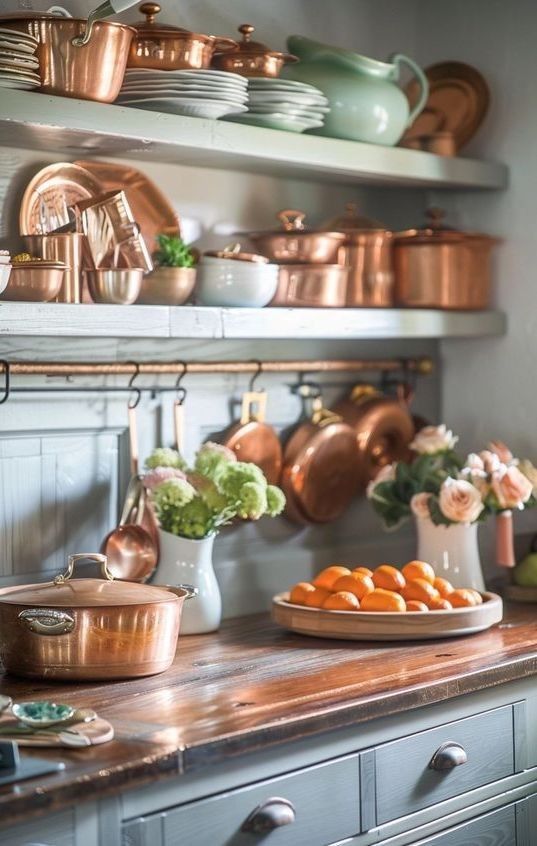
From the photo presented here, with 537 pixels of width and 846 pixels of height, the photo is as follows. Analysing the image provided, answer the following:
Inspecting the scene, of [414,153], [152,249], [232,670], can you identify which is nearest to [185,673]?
[232,670]

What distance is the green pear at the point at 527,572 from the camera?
3.03 meters

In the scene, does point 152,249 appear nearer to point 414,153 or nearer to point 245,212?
point 245,212

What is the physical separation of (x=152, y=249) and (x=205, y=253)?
5.1 inches

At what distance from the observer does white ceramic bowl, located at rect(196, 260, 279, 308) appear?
8.69 ft

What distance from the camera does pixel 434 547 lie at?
2.95 m

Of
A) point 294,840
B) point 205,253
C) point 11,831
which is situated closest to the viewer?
point 11,831

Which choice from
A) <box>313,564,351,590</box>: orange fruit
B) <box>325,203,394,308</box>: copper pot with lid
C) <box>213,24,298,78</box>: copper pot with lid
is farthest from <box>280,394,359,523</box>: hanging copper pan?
<box>213,24,298,78</box>: copper pot with lid

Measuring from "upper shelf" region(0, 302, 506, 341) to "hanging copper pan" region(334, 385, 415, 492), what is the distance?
226mm

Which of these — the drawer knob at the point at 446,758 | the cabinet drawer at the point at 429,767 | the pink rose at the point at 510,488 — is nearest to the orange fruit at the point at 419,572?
the pink rose at the point at 510,488

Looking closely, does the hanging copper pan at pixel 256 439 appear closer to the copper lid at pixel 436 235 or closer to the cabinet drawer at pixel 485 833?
the copper lid at pixel 436 235

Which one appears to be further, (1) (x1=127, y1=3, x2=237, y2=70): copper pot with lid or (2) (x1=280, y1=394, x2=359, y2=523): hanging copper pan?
(2) (x1=280, y1=394, x2=359, y2=523): hanging copper pan

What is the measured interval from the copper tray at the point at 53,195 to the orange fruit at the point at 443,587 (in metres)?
1.01

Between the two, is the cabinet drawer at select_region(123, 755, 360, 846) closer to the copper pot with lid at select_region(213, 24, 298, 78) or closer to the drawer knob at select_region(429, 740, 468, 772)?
the drawer knob at select_region(429, 740, 468, 772)

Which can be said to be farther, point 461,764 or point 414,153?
point 414,153
